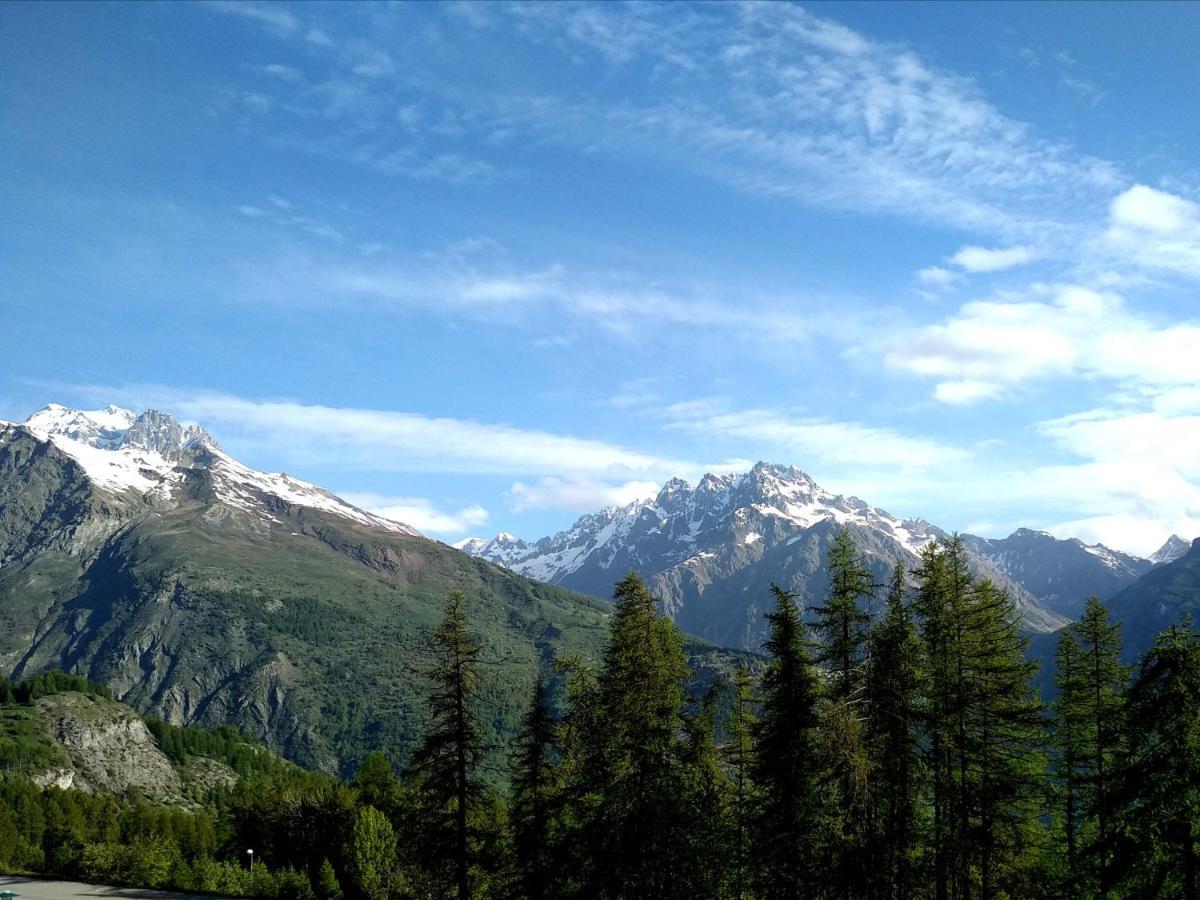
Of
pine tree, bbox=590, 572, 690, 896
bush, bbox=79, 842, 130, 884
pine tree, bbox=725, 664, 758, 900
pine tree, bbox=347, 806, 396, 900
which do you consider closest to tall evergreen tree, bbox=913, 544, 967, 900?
pine tree, bbox=725, 664, 758, 900

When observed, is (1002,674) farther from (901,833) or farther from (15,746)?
(15,746)

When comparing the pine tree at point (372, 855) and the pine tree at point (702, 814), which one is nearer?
the pine tree at point (702, 814)

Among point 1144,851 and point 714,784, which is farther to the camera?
point 714,784

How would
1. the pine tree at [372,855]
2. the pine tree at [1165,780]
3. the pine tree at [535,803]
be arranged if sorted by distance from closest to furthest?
the pine tree at [1165,780], the pine tree at [535,803], the pine tree at [372,855]

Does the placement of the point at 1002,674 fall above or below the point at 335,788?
above

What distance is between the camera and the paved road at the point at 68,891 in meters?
50.4

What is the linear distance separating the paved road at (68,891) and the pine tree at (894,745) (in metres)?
38.8

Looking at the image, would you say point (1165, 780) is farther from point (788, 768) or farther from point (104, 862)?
point (104, 862)

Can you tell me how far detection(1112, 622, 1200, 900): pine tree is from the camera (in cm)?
2234

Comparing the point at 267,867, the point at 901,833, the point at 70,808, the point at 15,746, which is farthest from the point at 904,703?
the point at 15,746

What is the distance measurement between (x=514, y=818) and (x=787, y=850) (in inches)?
751

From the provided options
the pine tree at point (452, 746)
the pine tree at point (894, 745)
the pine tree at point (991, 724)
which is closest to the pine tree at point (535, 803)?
the pine tree at point (452, 746)

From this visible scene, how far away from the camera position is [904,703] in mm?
31797

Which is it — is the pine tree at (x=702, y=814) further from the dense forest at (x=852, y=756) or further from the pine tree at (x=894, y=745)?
the pine tree at (x=894, y=745)
